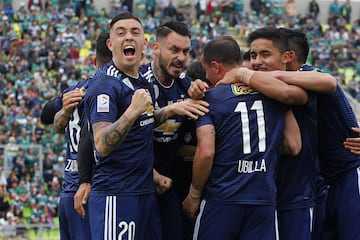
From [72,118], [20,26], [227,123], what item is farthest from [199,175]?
[20,26]

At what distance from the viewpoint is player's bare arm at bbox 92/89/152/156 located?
7.11m

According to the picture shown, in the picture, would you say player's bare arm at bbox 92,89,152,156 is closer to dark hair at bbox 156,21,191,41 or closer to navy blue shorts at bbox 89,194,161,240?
navy blue shorts at bbox 89,194,161,240

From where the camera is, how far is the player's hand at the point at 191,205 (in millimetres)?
7746

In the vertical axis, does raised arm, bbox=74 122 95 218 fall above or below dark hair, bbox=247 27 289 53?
below

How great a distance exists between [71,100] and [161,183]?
1267mm

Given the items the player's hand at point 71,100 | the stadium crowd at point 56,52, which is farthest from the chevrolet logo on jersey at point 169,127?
the stadium crowd at point 56,52

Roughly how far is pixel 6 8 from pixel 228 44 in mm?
32713

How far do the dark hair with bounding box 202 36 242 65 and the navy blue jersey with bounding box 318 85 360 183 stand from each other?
0.86m

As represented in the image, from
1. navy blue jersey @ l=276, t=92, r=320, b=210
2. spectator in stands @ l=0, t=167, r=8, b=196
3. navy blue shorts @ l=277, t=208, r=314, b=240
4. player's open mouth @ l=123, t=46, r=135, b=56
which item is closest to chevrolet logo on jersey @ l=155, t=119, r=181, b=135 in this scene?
player's open mouth @ l=123, t=46, r=135, b=56

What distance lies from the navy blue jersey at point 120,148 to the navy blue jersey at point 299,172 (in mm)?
1198

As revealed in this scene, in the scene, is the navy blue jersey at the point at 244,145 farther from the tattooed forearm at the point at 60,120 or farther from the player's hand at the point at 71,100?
the tattooed forearm at the point at 60,120

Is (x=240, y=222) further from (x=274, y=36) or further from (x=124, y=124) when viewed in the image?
(x=274, y=36)

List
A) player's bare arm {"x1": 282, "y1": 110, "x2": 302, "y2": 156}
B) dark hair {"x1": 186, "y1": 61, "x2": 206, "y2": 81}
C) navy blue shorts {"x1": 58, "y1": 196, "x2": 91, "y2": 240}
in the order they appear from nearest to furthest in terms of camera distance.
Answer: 1. player's bare arm {"x1": 282, "y1": 110, "x2": 302, "y2": 156}
2. navy blue shorts {"x1": 58, "y1": 196, "x2": 91, "y2": 240}
3. dark hair {"x1": 186, "y1": 61, "x2": 206, "y2": 81}

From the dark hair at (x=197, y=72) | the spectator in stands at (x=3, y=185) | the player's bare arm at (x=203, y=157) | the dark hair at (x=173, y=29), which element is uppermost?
the dark hair at (x=173, y=29)
